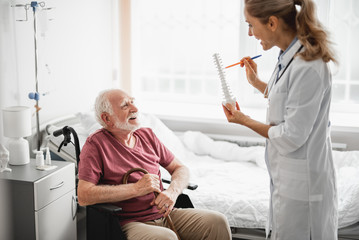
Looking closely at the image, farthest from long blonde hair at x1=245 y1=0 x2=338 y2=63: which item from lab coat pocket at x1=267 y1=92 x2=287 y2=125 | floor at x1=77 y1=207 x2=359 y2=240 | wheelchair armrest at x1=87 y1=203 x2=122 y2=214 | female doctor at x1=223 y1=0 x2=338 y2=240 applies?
floor at x1=77 y1=207 x2=359 y2=240

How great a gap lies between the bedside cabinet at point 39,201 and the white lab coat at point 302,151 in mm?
1150

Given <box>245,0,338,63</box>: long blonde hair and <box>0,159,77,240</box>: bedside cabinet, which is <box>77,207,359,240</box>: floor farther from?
<box>245,0,338,63</box>: long blonde hair

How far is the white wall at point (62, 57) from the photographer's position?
251 cm

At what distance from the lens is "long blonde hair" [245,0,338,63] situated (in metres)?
1.52

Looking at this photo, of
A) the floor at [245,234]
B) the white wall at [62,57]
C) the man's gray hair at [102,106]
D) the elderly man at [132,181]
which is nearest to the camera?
the elderly man at [132,181]

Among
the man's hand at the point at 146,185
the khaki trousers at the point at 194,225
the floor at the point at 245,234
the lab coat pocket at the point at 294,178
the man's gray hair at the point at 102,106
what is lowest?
the floor at the point at 245,234

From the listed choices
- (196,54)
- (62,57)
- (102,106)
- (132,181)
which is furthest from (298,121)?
(196,54)

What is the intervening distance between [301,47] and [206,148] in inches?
67.7

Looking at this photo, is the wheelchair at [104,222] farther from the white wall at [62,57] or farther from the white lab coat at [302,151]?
the white lab coat at [302,151]

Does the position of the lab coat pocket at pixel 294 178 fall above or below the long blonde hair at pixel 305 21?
below

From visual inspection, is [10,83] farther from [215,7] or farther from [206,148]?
[215,7]

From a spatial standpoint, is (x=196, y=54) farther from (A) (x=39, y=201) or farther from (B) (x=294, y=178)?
(B) (x=294, y=178)

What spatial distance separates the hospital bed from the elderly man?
0.35 metres

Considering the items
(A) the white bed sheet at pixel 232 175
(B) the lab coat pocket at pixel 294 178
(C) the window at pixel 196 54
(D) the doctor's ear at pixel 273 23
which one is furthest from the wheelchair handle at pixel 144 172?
(C) the window at pixel 196 54
